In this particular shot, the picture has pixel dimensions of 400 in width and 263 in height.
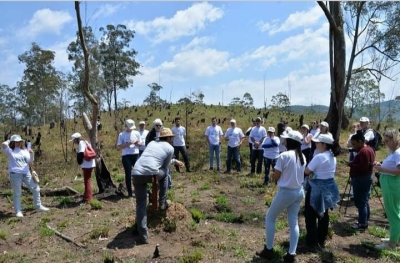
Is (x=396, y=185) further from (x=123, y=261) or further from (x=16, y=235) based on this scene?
(x=16, y=235)

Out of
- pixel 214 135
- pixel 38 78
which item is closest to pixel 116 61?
pixel 38 78

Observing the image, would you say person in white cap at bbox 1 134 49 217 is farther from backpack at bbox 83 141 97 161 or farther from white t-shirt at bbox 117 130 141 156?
white t-shirt at bbox 117 130 141 156

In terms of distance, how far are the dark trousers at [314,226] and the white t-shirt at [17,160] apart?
240 inches

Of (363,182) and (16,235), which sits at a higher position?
(363,182)

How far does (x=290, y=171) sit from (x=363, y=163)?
7.22ft

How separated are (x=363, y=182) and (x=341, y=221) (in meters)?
1.41

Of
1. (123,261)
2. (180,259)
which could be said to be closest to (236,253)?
(180,259)

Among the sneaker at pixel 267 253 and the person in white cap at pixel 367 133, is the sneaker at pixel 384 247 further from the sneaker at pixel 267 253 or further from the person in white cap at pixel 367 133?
the person in white cap at pixel 367 133

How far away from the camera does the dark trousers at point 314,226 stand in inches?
242

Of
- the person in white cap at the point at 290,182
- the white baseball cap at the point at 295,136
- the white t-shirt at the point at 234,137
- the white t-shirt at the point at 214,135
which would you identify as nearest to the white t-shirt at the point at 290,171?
the person in white cap at the point at 290,182

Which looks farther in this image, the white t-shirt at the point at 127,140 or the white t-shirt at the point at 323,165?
the white t-shirt at the point at 127,140

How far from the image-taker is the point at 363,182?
22.8ft

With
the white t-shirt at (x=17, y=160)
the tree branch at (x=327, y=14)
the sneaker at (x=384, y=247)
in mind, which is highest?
the tree branch at (x=327, y=14)

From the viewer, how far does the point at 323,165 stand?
233 inches
